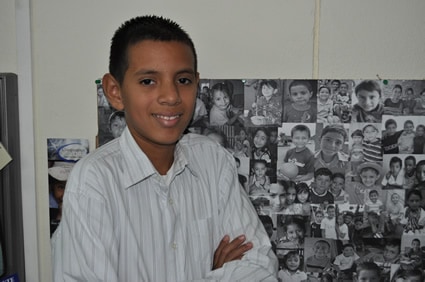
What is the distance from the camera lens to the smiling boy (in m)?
1.01

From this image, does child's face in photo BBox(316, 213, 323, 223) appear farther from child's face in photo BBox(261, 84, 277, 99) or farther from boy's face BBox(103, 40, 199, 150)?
boy's face BBox(103, 40, 199, 150)

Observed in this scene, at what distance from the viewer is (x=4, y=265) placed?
4.45 feet

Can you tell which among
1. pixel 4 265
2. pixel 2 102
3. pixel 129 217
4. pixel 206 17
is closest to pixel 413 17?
pixel 206 17

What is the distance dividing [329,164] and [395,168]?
0.66ft

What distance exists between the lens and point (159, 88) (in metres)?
1.04

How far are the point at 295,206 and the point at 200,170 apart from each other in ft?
1.10

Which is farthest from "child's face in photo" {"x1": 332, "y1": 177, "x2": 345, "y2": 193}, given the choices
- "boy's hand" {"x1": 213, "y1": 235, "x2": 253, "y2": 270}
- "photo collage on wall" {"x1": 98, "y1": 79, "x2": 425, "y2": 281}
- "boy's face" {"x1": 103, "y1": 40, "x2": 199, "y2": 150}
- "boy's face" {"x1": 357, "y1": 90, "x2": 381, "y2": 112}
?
"boy's face" {"x1": 103, "y1": 40, "x2": 199, "y2": 150}

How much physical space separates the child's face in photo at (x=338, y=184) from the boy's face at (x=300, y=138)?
0.48 ft

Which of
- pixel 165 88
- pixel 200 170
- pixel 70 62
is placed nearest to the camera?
pixel 165 88

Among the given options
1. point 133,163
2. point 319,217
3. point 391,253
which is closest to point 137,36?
point 133,163

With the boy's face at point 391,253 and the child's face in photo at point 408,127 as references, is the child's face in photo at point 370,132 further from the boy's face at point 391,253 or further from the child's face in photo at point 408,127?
the boy's face at point 391,253

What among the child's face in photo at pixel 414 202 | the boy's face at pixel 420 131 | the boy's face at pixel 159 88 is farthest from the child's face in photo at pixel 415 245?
the boy's face at pixel 159 88

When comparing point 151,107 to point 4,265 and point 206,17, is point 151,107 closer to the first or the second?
point 206,17

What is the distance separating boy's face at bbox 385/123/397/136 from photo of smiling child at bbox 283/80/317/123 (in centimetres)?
22
